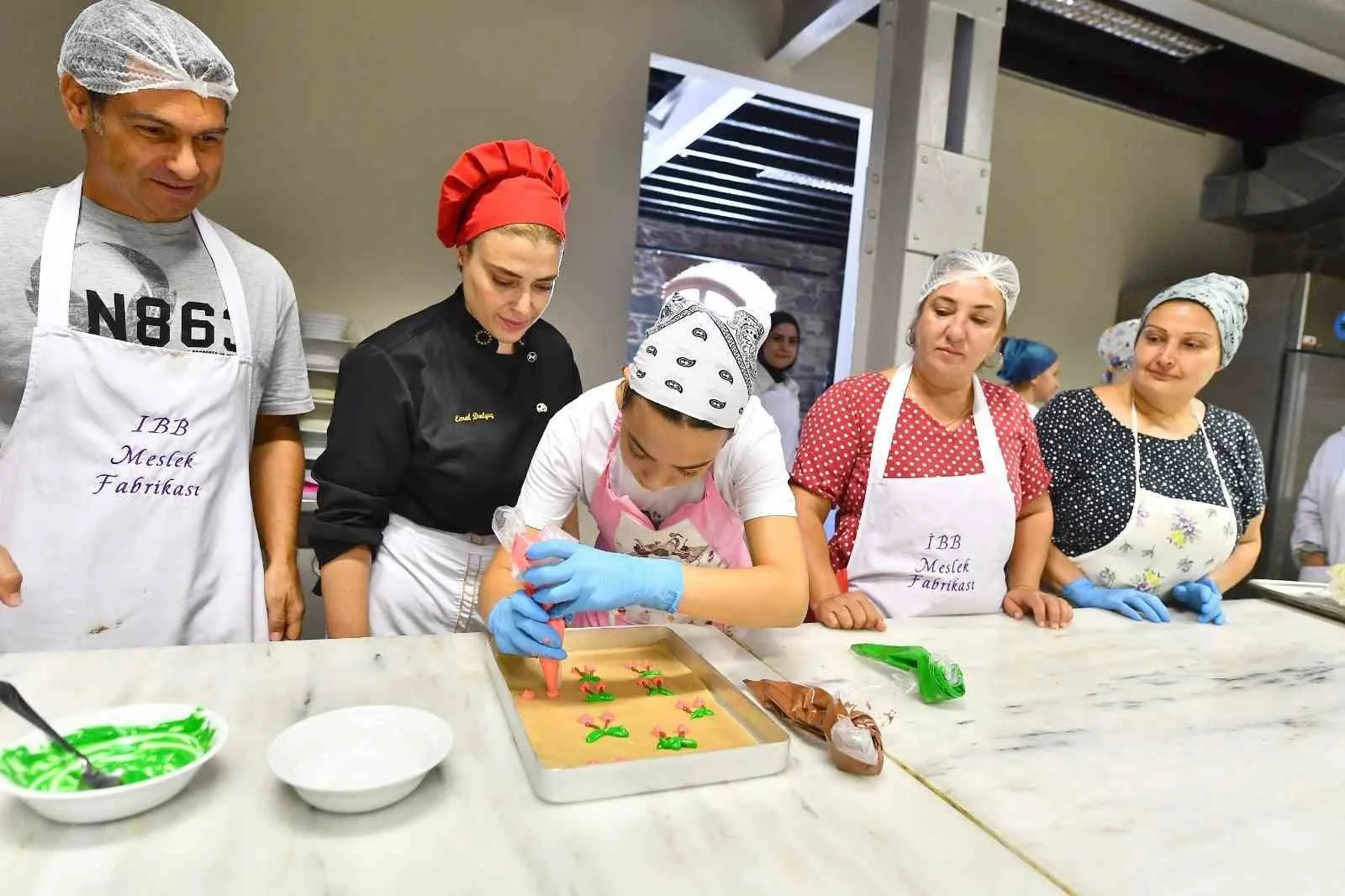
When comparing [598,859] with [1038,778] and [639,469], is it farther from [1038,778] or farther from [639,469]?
[639,469]

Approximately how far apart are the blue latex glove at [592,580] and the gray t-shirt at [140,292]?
80 cm

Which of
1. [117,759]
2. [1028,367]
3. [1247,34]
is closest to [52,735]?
[117,759]

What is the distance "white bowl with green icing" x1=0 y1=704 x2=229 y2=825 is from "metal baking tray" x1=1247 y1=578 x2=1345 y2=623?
2.26 metres

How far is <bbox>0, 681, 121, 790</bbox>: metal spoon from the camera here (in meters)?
0.71

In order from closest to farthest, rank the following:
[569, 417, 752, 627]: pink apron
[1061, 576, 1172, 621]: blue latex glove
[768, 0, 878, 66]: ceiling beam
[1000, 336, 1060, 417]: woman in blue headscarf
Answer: [569, 417, 752, 627]: pink apron → [1061, 576, 1172, 621]: blue latex glove → [768, 0, 878, 66]: ceiling beam → [1000, 336, 1060, 417]: woman in blue headscarf

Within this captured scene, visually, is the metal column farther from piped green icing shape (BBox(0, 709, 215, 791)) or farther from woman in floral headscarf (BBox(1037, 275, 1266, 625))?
piped green icing shape (BBox(0, 709, 215, 791))

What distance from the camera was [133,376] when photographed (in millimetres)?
1295

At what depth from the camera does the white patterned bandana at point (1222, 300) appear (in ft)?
6.13

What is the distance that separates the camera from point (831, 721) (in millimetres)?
925

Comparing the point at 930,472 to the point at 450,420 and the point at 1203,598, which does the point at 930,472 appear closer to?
the point at 1203,598

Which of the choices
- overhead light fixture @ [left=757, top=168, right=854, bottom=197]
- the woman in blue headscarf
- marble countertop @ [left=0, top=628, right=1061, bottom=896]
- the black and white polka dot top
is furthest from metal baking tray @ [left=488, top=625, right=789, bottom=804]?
overhead light fixture @ [left=757, top=168, right=854, bottom=197]

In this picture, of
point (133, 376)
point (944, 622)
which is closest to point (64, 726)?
point (133, 376)

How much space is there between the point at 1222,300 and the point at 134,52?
228cm

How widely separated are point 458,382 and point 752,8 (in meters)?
2.79
